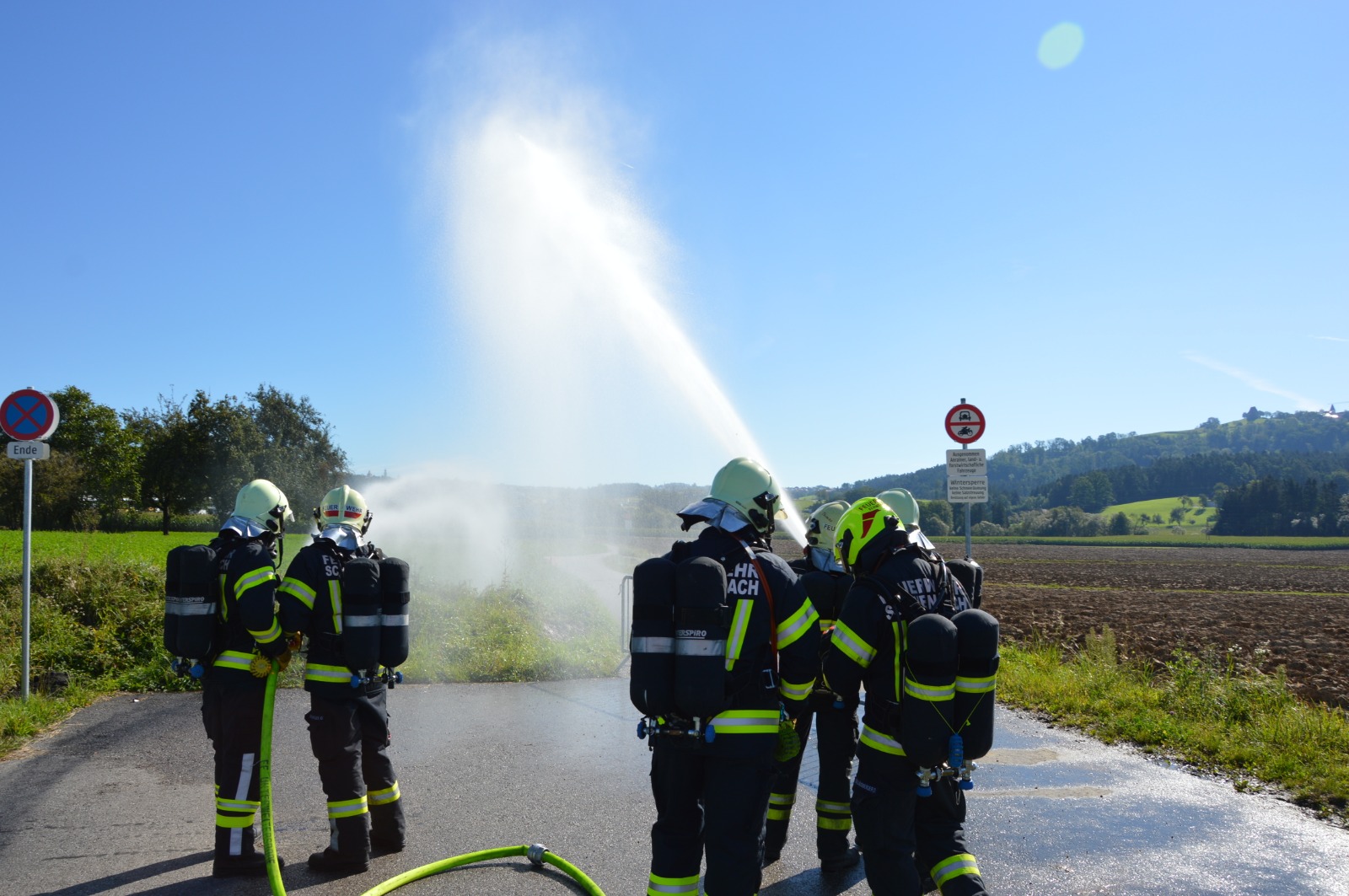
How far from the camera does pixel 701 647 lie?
134 inches

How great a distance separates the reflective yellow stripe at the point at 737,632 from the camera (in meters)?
3.54

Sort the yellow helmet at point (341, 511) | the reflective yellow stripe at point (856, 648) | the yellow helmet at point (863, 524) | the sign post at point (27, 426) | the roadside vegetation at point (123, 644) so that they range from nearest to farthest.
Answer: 1. the reflective yellow stripe at point (856, 648)
2. the yellow helmet at point (863, 524)
3. the yellow helmet at point (341, 511)
4. the sign post at point (27, 426)
5. the roadside vegetation at point (123, 644)

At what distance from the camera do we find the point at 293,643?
491 centimetres

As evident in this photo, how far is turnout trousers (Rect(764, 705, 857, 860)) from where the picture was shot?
4785 millimetres

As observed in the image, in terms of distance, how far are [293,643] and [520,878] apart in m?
1.94

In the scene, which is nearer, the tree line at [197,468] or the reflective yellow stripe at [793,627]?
the reflective yellow stripe at [793,627]

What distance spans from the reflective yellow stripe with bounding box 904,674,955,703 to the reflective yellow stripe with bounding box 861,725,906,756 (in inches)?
10.9

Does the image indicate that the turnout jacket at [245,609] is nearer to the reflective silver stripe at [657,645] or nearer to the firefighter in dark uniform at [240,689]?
the firefighter in dark uniform at [240,689]

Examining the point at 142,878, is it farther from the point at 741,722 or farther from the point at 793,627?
the point at 793,627

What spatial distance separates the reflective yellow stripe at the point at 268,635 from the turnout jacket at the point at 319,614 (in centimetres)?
7

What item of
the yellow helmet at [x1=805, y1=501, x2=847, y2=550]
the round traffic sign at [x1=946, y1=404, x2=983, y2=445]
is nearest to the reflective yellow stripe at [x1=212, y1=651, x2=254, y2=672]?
the yellow helmet at [x1=805, y1=501, x2=847, y2=550]

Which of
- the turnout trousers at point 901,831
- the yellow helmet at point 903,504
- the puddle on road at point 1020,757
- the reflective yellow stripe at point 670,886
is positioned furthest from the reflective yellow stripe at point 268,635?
the puddle on road at point 1020,757

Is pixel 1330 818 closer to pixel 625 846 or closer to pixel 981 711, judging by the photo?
pixel 981 711

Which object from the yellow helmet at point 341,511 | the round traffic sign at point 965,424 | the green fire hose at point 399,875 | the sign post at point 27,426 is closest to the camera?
the green fire hose at point 399,875
